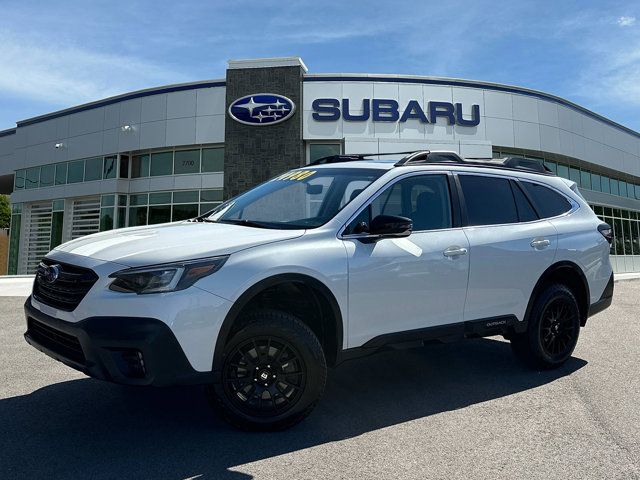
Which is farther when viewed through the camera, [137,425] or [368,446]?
[137,425]

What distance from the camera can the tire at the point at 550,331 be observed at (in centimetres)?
470

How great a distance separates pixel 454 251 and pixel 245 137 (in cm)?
1668

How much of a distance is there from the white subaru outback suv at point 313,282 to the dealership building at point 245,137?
1525 cm

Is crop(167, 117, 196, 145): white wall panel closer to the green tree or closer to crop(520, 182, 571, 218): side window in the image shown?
crop(520, 182, 571, 218): side window

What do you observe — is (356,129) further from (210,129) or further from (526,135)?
(526,135)

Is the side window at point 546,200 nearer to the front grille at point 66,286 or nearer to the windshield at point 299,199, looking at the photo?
the windshield at point 299,199

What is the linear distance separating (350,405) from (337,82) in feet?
57.7

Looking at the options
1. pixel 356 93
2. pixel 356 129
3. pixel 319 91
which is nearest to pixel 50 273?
pixel 356 129

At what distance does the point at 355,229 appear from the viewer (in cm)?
367

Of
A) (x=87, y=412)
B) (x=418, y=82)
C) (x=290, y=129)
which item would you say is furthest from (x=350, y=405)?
(x=418, y=82)

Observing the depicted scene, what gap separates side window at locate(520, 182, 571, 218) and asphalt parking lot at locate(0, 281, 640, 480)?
1.53 meters

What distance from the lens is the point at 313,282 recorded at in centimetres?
335

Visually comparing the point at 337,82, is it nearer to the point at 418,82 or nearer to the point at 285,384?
the point at 418,82

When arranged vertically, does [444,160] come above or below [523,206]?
above
